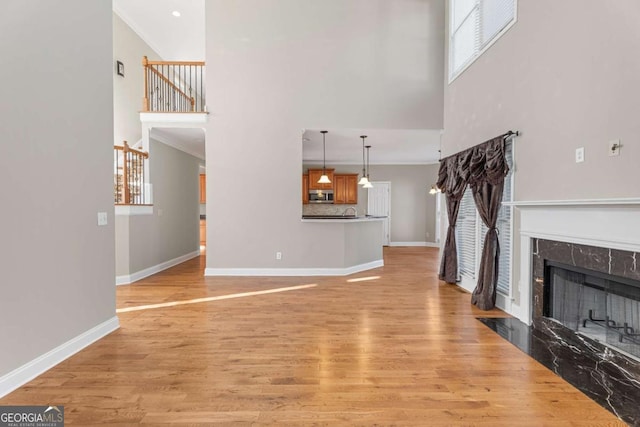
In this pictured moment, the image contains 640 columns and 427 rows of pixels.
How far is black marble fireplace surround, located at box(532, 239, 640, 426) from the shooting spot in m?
2.05

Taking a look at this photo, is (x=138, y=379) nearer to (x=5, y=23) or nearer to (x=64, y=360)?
(x=64, y=360)

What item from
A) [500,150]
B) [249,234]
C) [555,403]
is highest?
[500,150]

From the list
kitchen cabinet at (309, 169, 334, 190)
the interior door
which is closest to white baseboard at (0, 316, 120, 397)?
kitchen cabinet at (309, 169, 334, 190)

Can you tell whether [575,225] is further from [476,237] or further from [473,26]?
[473,26]

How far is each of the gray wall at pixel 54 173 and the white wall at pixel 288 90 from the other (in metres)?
2.45

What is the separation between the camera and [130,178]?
17.6 ft

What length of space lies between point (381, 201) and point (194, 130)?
20.7 ft

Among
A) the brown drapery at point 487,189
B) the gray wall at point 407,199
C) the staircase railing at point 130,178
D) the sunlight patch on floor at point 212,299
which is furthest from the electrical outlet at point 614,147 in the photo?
the gray wall at point 407,199

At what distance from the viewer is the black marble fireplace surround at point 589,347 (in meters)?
2.05

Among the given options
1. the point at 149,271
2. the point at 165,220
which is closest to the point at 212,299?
the point at 149,271

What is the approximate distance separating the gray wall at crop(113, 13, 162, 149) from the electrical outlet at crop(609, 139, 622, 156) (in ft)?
23.8

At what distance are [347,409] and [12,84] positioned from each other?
309cm

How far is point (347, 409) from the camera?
1923mm

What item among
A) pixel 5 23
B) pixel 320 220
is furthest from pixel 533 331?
pixel 5 23
